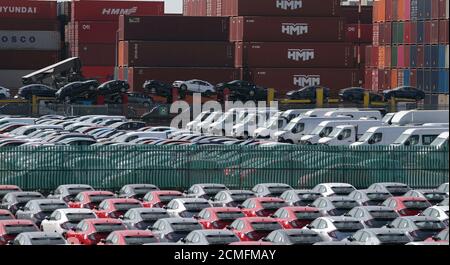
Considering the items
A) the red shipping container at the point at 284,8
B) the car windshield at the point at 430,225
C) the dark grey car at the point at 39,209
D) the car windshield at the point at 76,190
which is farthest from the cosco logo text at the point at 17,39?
the car windshield at the point at 430,225

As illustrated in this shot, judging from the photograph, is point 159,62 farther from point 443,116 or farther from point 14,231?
point 14,231

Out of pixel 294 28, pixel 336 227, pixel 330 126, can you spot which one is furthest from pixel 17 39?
pixel 336 227

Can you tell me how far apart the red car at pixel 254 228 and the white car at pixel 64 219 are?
316 centimetres

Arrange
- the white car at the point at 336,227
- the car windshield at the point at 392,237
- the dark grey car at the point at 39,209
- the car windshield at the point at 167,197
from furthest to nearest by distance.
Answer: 1. the car windshield at the point at 167,197
2. the dark grey car at the point at 39,209
3. the white car at the point at 336,227
4. the car windshield at the point at 392,237

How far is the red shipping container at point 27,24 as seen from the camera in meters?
89.6

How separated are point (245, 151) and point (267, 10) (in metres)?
44.1

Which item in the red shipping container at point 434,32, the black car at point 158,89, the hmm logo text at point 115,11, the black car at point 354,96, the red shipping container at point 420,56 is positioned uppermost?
the hmm logo text at point 115,11

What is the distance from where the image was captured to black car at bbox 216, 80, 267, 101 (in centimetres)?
7375

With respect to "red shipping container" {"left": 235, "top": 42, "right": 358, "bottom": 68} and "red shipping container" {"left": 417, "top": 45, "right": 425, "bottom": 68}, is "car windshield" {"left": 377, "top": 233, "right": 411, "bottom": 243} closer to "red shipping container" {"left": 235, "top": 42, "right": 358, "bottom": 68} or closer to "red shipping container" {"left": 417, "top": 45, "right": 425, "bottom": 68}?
"red shipping container" {"left": 417, "top": 45, "right": 425, "bottom": 68}

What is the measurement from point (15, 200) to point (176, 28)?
51489 mm

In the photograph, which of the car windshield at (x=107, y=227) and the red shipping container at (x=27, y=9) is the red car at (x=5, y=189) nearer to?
the car windshield at (x=107, y=227)

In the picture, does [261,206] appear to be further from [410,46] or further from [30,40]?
[30,40]

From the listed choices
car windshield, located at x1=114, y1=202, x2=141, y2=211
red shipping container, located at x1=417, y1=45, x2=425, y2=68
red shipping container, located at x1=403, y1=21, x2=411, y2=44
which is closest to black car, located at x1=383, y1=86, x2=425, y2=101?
red shipping container, located at x1=417, y1=45, x2=425, y2=68
